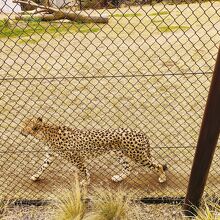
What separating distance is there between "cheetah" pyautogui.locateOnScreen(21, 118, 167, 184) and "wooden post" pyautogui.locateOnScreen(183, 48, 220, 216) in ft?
2.59

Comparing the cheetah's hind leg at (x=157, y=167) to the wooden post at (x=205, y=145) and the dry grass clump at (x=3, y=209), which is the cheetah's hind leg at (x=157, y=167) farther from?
the dry grass clump at (x=3, y=209)

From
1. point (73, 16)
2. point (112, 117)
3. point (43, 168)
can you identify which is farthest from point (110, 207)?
point (73, 16)

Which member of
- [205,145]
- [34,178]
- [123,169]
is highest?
[205,145]

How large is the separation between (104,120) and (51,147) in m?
1.27

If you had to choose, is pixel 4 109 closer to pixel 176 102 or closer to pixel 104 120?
pixel 104 120

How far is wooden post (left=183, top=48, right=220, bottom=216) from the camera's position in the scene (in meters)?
2.54

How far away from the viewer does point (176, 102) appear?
561cm

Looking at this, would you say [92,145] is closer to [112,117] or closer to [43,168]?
[43,168]

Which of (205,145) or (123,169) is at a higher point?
(205,145)

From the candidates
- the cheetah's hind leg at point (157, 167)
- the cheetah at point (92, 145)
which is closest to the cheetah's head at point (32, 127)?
the cheetah at point (92, 145)

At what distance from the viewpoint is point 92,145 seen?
396cm

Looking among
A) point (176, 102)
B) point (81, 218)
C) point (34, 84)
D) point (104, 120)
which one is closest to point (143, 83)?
point (176, 102)

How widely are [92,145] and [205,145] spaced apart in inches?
55.9

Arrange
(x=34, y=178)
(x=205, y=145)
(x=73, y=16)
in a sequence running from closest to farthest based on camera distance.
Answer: (x=205, y=145) < (x=34, y=178) < (x=73, y=16)
